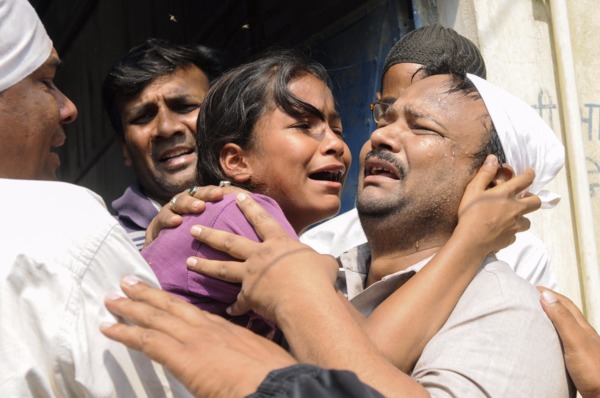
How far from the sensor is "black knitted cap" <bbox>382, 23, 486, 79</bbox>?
135 inches

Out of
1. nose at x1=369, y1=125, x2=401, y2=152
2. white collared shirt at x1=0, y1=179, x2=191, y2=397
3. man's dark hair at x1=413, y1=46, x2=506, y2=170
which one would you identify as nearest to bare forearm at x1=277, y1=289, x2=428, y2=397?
white collared shirt at x1=0, y1=179, x2=191, y2=397

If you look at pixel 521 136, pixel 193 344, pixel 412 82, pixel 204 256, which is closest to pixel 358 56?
pixel 412 82

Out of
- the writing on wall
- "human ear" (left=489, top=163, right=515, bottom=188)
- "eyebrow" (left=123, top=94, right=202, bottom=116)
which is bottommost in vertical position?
the writing on wall

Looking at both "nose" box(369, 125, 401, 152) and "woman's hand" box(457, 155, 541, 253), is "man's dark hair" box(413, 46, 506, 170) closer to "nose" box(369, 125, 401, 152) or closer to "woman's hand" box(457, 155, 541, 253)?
"woman's hand" box(457, 155, 541, 253)

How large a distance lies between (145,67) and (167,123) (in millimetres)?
365

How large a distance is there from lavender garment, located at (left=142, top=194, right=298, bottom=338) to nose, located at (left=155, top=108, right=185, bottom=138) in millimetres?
1492

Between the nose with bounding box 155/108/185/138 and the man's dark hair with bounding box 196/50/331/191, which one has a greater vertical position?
the man's dark hair with bounding box 196/50/331/191

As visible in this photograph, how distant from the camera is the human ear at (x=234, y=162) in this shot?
2703 millimetres

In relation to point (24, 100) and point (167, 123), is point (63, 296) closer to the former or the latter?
point (24, 100)

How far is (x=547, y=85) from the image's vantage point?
4.24 m

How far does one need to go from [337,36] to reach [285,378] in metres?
3.60

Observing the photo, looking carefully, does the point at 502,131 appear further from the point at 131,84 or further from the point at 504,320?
the point at 131,84

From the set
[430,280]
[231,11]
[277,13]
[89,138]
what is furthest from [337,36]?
[89,138]

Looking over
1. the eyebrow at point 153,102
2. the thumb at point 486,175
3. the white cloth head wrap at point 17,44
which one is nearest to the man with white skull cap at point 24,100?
the white cloth head wrap at point 17,44
